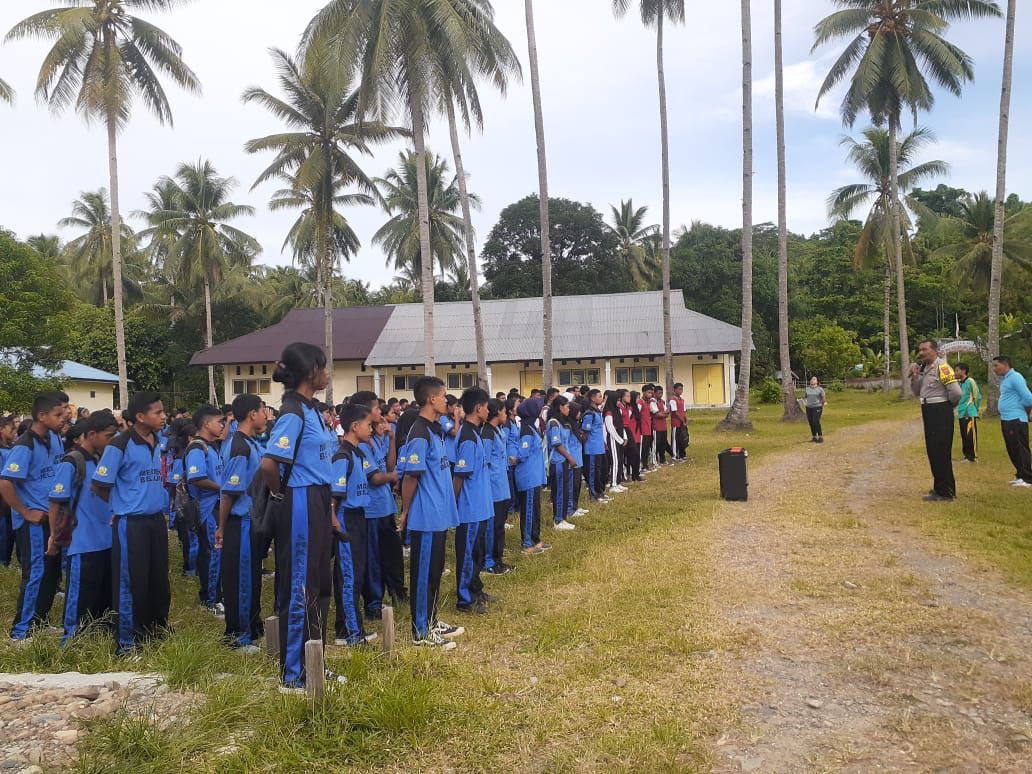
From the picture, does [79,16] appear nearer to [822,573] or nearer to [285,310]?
[822,573]

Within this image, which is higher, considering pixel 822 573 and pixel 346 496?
pixel 346 496

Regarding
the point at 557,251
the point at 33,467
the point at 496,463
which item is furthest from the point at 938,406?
the point at 557,251

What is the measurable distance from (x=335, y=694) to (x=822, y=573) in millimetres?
4562

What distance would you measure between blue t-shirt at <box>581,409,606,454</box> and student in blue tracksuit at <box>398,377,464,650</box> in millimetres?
5551

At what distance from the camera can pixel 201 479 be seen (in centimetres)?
602

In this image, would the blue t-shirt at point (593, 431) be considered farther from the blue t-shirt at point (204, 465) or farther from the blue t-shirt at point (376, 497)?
the blue t-shirt at point (204, 465)

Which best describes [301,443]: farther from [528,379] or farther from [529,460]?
[528,379]

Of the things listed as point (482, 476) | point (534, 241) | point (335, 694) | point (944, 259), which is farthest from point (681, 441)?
point (944, 259)

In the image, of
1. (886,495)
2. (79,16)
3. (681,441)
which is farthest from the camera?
(79,16)

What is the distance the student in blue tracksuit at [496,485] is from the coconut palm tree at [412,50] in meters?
12.6

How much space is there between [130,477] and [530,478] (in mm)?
4137

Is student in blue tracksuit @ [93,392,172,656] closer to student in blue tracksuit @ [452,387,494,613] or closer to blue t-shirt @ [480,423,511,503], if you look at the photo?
student in blue tracksuit @ [452,387,494,613]

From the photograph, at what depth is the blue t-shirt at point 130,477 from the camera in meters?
4.99

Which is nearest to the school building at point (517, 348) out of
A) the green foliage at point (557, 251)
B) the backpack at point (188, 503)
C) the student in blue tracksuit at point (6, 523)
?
the green foliage at point (557, 251)
